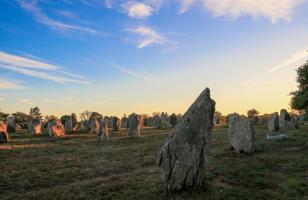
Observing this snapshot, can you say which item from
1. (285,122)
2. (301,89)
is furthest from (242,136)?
(285,122)

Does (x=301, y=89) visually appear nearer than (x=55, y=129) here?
Yes

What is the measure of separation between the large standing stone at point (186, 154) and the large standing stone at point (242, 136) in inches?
394

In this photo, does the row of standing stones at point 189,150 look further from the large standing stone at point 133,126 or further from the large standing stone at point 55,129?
the large standing stone at point 55,129

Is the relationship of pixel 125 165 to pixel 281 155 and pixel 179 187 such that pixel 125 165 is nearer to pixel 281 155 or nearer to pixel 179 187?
pixel 179 187

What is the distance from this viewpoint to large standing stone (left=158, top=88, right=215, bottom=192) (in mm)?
12273

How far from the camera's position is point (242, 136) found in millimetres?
22438

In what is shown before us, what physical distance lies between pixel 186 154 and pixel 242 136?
11.1 meters

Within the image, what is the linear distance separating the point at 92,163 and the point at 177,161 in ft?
33.4

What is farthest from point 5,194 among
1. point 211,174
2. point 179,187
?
point 211,174

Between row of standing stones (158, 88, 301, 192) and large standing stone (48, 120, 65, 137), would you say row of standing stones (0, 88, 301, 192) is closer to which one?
row of standing stones (158, 88, 301, 192)

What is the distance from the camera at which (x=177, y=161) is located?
12.3 m

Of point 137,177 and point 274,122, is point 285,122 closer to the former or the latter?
point 274,122

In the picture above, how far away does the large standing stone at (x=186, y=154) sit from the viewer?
1227 centimetres

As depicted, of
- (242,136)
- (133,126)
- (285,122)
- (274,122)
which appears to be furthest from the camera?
(285,122)
